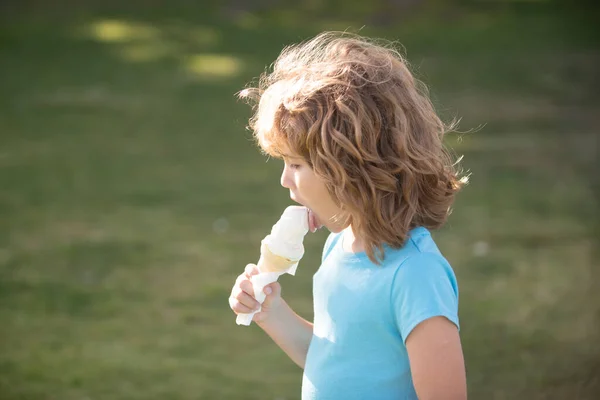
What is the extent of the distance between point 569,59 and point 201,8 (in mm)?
7656

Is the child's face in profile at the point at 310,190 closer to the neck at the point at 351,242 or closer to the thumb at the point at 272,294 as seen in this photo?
the neck at the point at 351,242

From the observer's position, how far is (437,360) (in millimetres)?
2229

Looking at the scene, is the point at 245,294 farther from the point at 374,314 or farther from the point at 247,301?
the point at 374,314

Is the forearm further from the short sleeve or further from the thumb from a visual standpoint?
the short sleeve

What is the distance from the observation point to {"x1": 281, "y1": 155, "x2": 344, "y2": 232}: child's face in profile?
243 cm

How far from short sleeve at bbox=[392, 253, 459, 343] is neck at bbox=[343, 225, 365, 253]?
197 mm

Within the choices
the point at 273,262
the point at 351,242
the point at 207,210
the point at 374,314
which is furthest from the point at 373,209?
the point at 207,210

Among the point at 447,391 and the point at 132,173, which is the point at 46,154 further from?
the point at 447,391

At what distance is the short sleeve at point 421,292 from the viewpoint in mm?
2219

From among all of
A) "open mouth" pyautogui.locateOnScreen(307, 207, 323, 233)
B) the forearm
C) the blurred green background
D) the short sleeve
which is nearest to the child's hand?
the forearm

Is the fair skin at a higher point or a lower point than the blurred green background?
lower

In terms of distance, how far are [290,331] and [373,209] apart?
22.5 inches

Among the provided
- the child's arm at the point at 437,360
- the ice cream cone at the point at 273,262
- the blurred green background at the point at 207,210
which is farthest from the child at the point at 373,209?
the blurred green background at the point at 207,210

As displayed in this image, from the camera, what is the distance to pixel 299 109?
2.37m
